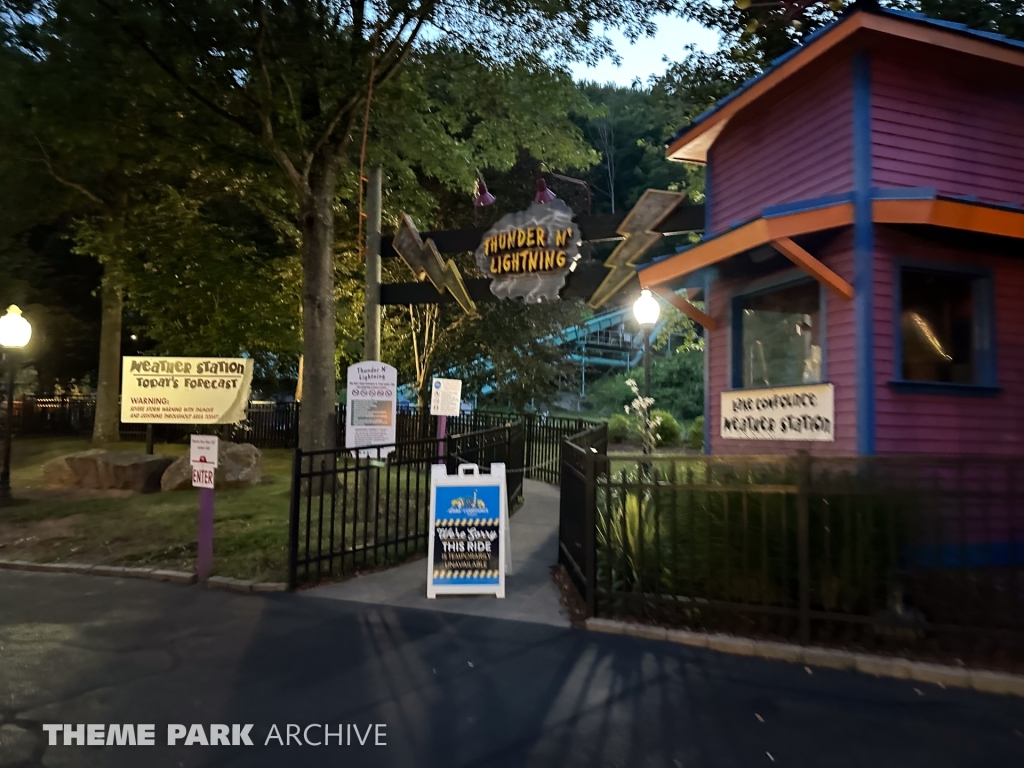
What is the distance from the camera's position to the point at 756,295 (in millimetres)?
8062

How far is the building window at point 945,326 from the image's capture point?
22.1 feet

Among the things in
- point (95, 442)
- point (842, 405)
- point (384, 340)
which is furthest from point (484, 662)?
point (95, 442)

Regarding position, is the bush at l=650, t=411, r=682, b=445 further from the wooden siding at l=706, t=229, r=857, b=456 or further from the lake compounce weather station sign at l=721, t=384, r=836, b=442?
the wooden siding at l=706, t=229, r=857, b=456

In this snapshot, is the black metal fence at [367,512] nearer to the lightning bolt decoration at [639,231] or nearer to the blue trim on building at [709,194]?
the lightning bolt decoration at [639,231]

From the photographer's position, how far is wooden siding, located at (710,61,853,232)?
689 centimetres

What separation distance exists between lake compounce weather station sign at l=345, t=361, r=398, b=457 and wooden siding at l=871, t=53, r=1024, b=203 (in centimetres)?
644

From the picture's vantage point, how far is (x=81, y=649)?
4984 mm

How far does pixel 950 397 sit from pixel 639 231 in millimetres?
4494

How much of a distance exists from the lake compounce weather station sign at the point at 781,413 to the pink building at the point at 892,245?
2cm

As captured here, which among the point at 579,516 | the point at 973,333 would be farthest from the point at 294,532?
the point at 973,333

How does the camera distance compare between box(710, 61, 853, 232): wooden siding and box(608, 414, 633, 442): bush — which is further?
box(608, 414, 633, 442): bush

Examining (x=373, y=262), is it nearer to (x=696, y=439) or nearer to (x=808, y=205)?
(x=808, y=205)

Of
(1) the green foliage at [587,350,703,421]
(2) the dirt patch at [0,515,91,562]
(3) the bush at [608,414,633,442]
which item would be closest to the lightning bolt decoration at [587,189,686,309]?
(2) the dirt patch at [0,515,91,562]

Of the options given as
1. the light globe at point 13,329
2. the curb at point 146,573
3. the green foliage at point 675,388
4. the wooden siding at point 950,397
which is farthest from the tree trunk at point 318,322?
the green foliage at point 675,388
